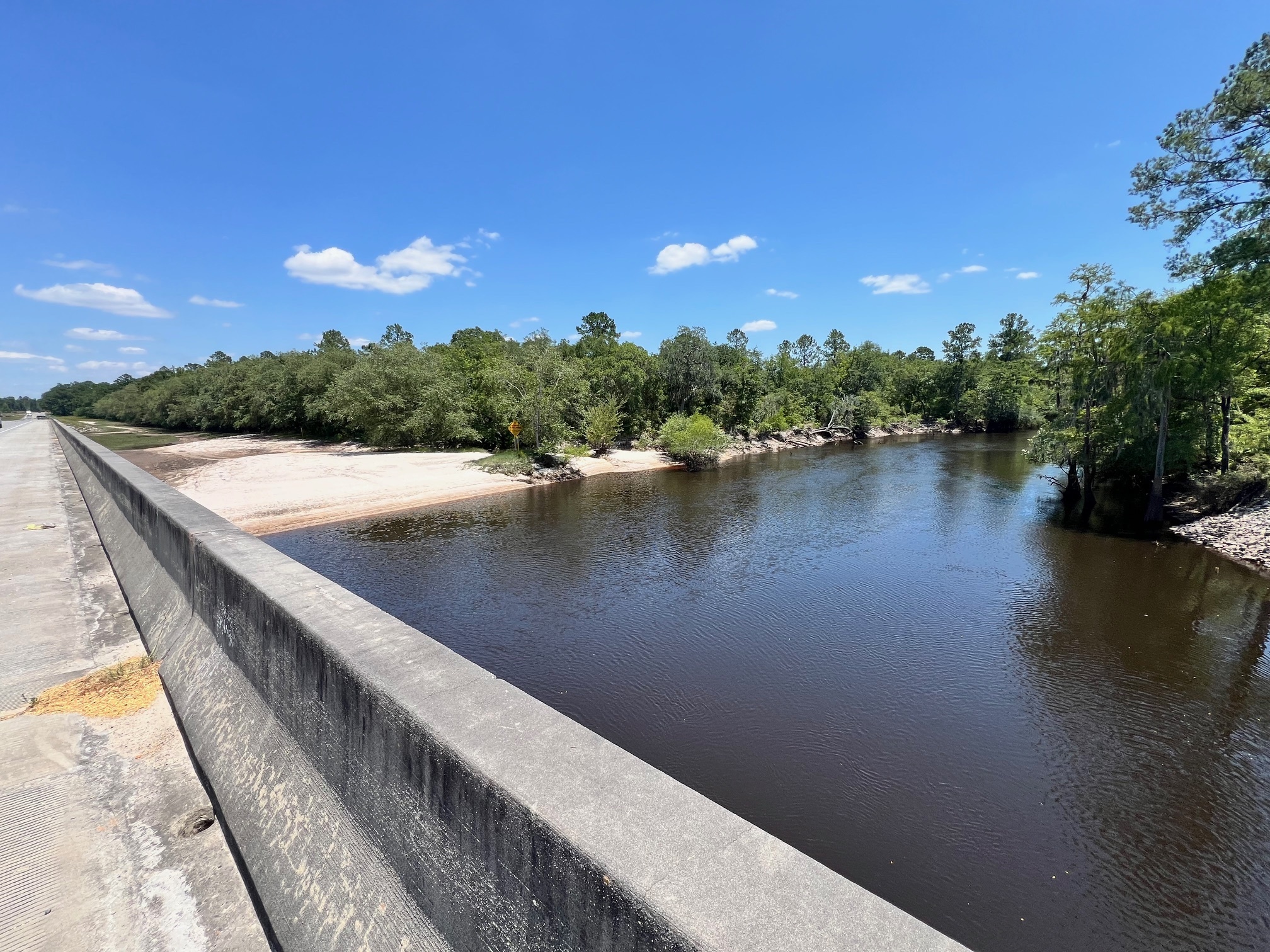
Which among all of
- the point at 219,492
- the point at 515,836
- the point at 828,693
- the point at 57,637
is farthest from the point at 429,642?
the point at 219,492

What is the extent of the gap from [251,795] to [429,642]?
86.5 inches

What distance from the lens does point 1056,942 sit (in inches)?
224

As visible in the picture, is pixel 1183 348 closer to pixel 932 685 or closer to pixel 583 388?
pixel 932 685

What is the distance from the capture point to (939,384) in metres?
73.8

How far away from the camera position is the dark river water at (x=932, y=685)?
650 cm

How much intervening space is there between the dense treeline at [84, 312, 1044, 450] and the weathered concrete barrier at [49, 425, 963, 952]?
96.7 feet

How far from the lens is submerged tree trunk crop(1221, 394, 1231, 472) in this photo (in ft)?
65.5

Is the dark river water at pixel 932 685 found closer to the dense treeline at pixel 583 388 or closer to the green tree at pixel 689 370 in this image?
the dense treeline at pixel 583 388

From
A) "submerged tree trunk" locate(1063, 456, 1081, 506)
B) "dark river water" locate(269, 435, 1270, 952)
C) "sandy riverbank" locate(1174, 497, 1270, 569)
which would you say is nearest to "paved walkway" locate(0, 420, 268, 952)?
"dark river water" locate(269, 435, 1270, 952)

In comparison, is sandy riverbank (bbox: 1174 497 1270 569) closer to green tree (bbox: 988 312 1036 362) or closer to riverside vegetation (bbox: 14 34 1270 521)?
riverside vegetation (bbox: 14 34 1270 521)

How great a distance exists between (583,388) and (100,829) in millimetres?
37280

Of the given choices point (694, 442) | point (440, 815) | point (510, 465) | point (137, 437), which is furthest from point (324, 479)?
point (137, 437)

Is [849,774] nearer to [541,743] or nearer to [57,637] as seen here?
[541,743]

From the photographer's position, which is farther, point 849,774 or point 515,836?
point 849,774
